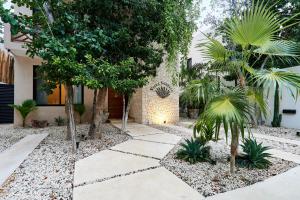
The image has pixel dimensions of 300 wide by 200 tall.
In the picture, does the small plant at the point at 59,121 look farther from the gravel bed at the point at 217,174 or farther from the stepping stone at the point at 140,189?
the stepping stone at the point at 140,189

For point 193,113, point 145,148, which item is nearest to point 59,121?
point 145,148

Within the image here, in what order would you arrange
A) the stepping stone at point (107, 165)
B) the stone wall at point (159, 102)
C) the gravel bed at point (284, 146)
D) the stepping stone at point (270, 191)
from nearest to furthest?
the stepping stone at point (270, 191) → the stepping stone at point (107, 165) → the gravel bed at point (284, 146) → the stone wall at point (159, 102)

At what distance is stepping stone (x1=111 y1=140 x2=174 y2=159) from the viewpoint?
4.79 metres

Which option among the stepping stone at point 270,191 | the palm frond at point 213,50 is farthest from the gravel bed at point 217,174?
the palm frond at point 213,50

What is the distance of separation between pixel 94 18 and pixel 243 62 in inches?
153

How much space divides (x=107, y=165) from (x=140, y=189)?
1214mm

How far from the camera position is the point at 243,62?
3.25 meters

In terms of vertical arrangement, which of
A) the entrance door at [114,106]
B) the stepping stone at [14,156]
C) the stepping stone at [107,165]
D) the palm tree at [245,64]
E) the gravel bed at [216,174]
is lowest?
the stepping stone at [14,156]

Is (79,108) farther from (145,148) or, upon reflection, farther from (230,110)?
(230,110)

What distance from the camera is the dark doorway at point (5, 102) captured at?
11.5m

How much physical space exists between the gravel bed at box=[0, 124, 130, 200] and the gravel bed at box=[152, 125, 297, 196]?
1.74 meters

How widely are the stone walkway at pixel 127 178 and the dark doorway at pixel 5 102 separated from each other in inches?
367

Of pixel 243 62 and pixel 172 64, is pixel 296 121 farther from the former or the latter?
pixel 243 62

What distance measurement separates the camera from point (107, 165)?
3977 mm
